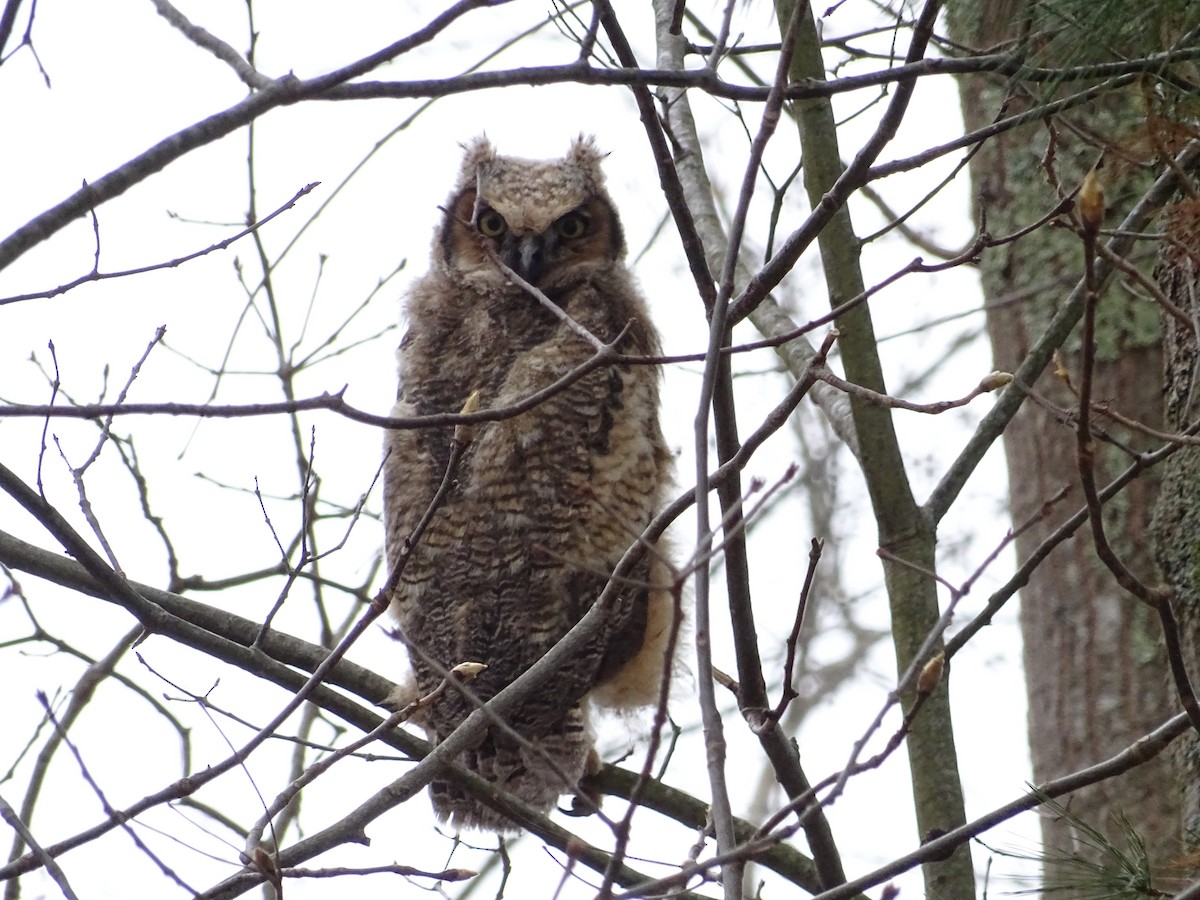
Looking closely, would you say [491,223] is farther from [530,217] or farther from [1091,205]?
[1091,205]

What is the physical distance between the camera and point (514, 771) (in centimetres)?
404

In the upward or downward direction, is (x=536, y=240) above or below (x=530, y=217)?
below

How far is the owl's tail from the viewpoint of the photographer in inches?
159

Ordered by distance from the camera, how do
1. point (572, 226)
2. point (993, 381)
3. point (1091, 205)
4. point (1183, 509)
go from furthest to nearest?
point (572, 226) → point (1183, 509) → point (993, 381) → point (1091, 205)

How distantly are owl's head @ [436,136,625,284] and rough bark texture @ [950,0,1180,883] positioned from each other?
1.47 meters

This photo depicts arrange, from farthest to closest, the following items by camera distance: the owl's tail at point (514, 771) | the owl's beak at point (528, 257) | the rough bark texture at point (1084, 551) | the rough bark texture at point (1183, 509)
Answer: the owl's beak at point (528, 257) < the rough bark texture at point (1084, 551) < the owl's tail at point (514, 771) < the rough bark texture at point (1183, 509)

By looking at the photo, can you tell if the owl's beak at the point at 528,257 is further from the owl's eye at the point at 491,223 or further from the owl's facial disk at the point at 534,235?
the owl's eye at the point at 491,223

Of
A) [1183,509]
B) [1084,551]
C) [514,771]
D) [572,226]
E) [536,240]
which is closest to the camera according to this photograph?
[1183,509]

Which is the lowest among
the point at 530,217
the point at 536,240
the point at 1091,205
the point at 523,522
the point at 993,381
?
the point at 1091,205

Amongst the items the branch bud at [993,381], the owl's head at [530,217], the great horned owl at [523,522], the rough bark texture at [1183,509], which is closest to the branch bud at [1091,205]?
the branch bud at [993,381]

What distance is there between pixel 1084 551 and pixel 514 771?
6.89 feet

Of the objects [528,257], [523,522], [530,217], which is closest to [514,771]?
[523,522]

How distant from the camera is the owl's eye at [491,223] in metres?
4.96

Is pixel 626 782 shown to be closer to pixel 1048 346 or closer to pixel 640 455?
pixel 640 455
